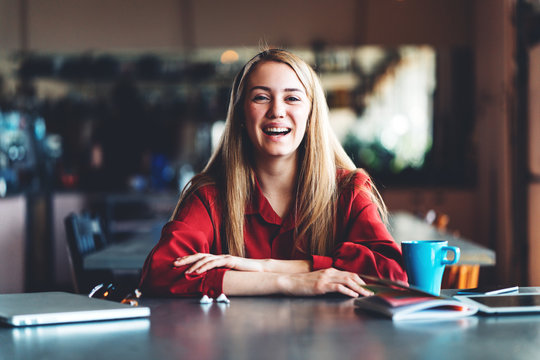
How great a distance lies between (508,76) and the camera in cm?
503

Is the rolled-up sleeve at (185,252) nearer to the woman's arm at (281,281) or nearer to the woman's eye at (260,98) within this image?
the woman's arm at (281,281)

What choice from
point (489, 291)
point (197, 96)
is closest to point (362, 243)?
point (489, 291)

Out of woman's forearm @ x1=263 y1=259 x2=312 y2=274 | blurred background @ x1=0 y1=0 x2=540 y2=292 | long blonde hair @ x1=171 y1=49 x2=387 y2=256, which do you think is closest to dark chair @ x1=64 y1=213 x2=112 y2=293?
long blonde hair @ x1=171 y1=49 x2=387 y2=256

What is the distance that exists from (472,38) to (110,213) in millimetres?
3748

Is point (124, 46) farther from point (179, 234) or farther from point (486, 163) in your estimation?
point (179, 234)

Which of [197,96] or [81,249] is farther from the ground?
[197,96]

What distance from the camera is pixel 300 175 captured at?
6.39ft

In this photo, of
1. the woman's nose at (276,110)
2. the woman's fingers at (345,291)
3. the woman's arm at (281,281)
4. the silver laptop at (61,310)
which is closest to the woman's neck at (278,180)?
the woman's nose at (276,110)

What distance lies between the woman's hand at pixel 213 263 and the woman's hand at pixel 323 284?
6.9 inches

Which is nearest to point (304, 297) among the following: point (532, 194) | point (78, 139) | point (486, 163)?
point (532, 194)

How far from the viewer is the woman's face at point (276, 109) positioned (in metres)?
1.86

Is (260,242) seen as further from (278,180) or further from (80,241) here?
(80,241)

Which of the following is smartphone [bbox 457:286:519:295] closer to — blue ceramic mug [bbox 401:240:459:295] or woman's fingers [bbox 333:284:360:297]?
blue ceramic mug [bbox 401:240:459:295]

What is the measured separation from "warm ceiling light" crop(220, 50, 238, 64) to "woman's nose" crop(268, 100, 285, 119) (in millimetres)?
4656
